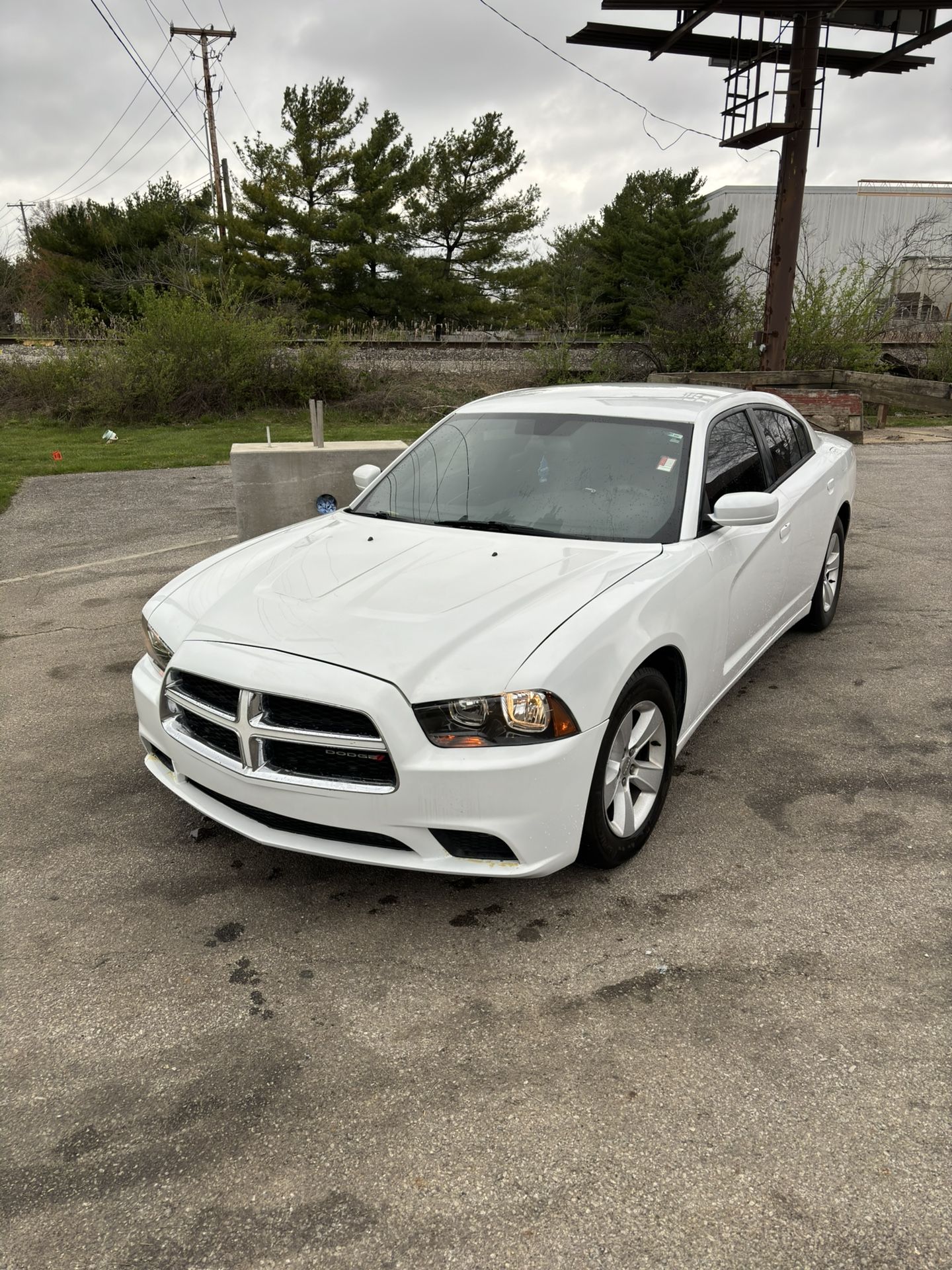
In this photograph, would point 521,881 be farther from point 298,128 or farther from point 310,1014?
point 298,128

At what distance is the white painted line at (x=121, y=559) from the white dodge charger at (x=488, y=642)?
4.51 meters

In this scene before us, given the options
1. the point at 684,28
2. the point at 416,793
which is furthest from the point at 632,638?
the point at 684,28

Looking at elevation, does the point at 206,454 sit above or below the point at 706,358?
below

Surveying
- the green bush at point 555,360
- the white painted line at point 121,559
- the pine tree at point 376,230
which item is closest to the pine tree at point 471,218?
the pine tree at point 376,230

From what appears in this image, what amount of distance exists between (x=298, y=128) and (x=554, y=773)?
1454 inches

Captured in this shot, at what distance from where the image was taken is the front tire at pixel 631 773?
300cm

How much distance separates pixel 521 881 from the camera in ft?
10.6

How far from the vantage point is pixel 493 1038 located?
249cm

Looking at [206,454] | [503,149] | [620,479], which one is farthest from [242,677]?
[503,149]

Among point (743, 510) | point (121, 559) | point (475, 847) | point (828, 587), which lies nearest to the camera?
point (475, 847)

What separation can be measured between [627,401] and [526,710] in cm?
223

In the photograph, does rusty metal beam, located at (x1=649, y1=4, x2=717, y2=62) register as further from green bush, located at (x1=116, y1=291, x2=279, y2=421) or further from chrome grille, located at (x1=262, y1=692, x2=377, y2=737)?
chrome grille, located at (x1=262, y1=692, x2=377, y2=737)

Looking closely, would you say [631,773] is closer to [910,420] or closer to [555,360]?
[910,420]

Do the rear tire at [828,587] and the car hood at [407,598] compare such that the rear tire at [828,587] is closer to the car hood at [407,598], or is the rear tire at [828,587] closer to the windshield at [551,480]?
the windshield at [551,480]
